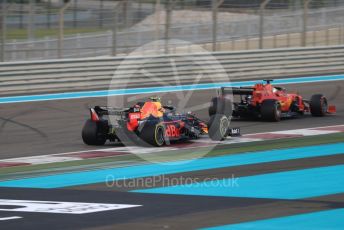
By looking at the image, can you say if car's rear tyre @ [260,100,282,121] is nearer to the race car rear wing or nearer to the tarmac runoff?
the race car rear wing

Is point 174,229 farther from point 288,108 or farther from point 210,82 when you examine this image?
point 210,82

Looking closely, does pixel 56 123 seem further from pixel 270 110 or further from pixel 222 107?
pixel 270 110

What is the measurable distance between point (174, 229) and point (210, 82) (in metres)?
18.8

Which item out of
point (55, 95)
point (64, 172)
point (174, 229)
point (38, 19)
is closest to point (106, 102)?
point (55, 95)

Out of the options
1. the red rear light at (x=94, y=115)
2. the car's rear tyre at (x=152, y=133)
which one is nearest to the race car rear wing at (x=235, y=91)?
the car's rear tyre at (x=152, y=133)

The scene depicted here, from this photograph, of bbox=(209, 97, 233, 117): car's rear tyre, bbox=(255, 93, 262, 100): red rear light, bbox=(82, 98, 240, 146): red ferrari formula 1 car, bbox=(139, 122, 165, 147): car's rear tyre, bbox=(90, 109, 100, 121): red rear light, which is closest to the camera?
bbox=(139, 122, 165, 147): car's rear tyre

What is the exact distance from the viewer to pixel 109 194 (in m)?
10.1

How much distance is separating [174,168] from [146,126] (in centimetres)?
183

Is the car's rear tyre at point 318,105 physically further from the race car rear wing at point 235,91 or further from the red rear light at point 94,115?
the red rear light at point 94,115

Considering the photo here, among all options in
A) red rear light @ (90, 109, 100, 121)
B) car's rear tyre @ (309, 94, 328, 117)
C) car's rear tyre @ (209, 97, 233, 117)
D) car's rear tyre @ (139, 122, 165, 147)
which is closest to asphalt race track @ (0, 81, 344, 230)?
red rear light @ (90, 109, 100, 121)

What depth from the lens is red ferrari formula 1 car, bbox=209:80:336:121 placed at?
55.4 ft

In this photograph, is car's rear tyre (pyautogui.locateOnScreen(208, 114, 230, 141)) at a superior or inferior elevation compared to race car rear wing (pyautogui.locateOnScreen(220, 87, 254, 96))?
inferior

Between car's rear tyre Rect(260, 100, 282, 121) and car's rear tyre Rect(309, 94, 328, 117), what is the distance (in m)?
1.10

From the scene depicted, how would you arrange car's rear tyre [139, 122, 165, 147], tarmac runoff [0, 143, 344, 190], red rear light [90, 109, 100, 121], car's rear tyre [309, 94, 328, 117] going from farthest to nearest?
car's rear tyre [309, 94, 328, 117] < red rear light [90, 109, 100, 121] < car's rear tyre [139, 122, 165, 147] < tarmac runoff [0, 143, 344, 190]
